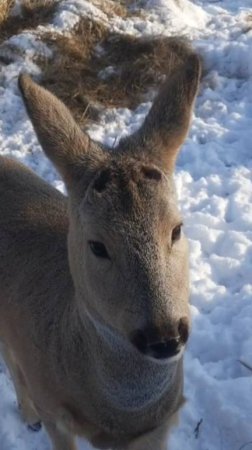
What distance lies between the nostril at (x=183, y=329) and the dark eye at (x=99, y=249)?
16.3 inches

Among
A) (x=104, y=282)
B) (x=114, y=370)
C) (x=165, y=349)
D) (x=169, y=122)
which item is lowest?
(x=114, y=370)

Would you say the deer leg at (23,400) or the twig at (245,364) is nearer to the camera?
the deer leg at (23,400)

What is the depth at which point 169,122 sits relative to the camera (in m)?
3.53

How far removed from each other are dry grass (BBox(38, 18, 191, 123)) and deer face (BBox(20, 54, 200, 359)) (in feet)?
12.9

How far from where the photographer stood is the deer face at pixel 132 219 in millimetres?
2881

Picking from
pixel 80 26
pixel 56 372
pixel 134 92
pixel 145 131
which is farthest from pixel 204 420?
pixel 80 26

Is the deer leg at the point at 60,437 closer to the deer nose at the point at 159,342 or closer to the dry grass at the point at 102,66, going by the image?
the deer nose at the point at 159,342

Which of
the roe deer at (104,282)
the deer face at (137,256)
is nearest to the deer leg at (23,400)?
the roe deer at (104,282)

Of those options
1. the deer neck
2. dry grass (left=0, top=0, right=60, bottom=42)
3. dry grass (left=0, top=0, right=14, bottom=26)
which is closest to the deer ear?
the deer neck

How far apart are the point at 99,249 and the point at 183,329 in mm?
491

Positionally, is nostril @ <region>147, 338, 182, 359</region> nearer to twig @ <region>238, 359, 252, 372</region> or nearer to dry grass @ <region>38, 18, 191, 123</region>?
twig @ <region>238, 359, 252, 372</region>

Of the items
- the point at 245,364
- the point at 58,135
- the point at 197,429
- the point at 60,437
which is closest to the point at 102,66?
the point at 245,364

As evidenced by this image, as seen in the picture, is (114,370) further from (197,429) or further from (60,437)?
(197,429)

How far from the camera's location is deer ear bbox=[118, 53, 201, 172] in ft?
11.3
